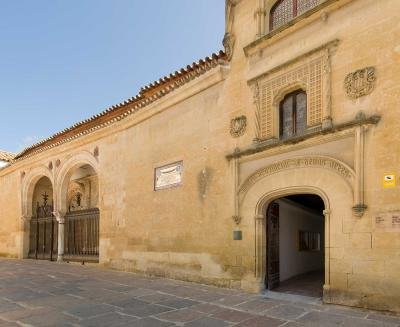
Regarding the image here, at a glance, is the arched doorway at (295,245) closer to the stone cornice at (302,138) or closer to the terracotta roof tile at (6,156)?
the stone cornice at (302,138)

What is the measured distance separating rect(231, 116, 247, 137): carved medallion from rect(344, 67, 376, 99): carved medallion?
2412 mm

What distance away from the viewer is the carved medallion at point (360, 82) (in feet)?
20.0

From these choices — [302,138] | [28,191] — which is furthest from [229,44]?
[28,191]

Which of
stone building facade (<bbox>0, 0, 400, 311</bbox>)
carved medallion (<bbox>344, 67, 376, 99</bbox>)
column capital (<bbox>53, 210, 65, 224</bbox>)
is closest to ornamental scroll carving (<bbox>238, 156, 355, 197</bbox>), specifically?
stone building facade (<bbox>0, 0, 400, 311</bbox>)

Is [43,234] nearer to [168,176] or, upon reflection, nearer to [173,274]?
[168,176]

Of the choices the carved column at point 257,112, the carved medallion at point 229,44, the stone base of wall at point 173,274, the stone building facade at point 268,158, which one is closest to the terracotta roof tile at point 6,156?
the stone building facade at point 268,158

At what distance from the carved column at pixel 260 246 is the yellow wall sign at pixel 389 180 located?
2.66 meters

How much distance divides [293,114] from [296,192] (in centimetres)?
164

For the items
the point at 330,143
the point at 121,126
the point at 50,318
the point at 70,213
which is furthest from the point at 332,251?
the point at 70,213

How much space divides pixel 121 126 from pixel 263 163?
637 cm

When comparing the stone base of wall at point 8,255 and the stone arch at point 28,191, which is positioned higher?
the stone arch at point 28,191

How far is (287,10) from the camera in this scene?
26.0 feet

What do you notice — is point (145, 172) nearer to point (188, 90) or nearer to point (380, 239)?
point (188, 90)

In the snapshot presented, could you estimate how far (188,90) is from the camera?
9656 millimetres
